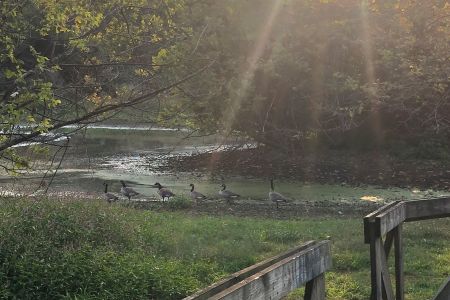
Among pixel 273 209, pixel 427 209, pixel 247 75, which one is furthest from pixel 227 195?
pixel 427 209

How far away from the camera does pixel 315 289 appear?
338 cm

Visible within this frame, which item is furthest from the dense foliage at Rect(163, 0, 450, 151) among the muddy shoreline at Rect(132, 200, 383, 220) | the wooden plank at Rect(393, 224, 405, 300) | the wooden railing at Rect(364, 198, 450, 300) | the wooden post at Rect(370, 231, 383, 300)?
the wooden post at Rect(370, 231, 383, 300)

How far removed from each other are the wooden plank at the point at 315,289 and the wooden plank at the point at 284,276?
1.7 inches

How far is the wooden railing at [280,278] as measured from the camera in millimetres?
2553

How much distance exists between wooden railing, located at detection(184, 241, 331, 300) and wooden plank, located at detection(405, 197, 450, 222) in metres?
1.98

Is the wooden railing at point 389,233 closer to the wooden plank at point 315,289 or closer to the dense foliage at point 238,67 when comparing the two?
the wooden plank at point 315,289

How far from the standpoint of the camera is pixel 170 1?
758cm

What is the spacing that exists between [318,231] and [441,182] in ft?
39.0

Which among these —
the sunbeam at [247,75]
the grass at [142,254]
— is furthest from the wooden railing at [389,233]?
the sunbeam at [247,75]

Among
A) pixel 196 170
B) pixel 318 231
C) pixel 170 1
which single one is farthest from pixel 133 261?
pixel 196 170

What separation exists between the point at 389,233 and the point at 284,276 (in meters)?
2.31

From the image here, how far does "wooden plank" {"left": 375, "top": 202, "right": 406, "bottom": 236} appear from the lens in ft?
14.2

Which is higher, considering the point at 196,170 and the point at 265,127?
the point at 265,127

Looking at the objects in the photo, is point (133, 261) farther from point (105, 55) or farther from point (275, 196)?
point (275, 196)
